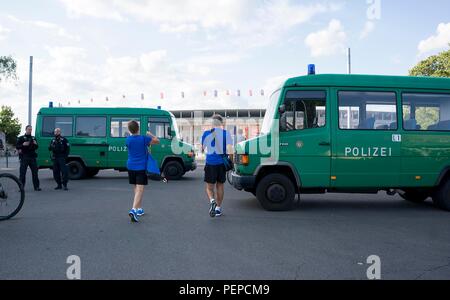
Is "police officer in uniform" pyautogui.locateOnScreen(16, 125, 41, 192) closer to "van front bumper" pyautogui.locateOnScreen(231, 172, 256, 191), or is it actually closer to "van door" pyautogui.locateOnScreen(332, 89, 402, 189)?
"van front bumper" pyautogui.locateOnScreen(231, 172, 256, 191)

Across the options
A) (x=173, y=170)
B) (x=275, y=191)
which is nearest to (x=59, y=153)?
(x=173, y=170)

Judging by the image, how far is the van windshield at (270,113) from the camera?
7297 millimetres

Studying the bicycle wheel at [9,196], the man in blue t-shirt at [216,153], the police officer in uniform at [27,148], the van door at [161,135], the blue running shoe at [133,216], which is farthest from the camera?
the van door at [161,135]

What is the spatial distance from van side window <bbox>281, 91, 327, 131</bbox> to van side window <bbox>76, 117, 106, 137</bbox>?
9.07m

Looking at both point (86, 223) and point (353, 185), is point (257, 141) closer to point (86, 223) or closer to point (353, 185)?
point (353, 185)

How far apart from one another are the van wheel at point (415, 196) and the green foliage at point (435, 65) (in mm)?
25236

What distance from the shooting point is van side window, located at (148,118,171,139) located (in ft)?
46.2

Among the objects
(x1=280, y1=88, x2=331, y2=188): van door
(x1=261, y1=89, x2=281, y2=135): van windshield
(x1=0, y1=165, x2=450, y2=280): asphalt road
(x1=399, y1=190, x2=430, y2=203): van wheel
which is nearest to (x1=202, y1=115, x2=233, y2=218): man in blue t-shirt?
(x1=0, y1=165, x2=450, y2=280): asphalt road

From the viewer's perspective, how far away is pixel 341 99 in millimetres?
7262

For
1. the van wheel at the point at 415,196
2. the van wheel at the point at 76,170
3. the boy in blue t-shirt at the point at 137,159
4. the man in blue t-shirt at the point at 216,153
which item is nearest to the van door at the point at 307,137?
the man in blue t-shirt at the point at 216,153

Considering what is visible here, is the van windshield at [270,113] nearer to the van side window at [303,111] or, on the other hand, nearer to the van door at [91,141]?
the van side window at [303,111]

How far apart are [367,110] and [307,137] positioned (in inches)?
52.7

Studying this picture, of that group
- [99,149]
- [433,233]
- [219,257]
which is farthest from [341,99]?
[99,149]
